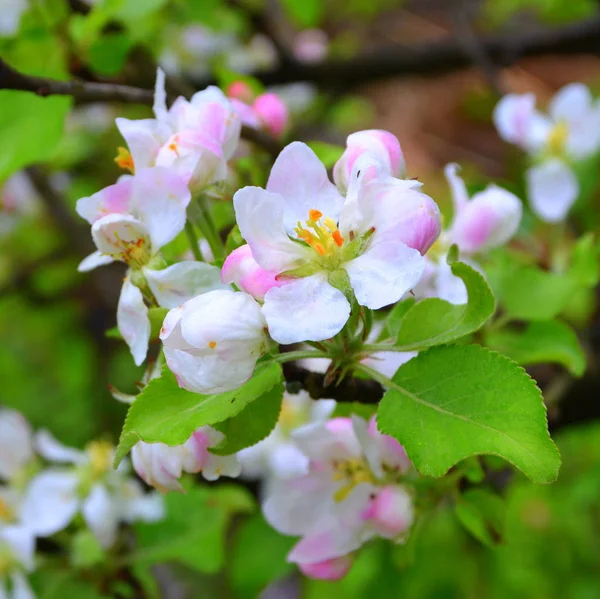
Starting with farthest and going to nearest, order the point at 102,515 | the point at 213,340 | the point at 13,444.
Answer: the point at 13,444 < the point at 102,515 < the point at 213,340

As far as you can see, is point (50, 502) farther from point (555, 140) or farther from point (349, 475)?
point (555, 140)

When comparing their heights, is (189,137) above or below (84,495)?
above

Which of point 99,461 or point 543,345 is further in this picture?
point 99,461

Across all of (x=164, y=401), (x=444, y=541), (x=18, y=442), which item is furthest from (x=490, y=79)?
(x=164, y=401)

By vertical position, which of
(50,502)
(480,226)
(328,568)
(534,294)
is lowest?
(50,502)

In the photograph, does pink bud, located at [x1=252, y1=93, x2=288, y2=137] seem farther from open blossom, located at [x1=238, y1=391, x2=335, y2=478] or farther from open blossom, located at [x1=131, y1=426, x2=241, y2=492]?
open blossom, located at [x1=131, y1=426, x2=241, y2=492]

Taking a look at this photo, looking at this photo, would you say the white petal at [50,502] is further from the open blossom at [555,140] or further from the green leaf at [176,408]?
the open blossom at [555,140]

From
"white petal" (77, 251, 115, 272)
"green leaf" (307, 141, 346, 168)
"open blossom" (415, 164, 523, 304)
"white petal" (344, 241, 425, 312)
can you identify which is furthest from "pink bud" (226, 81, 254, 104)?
"white petal" (344, 241, 425, 312)

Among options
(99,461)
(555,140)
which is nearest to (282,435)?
(99,461)
